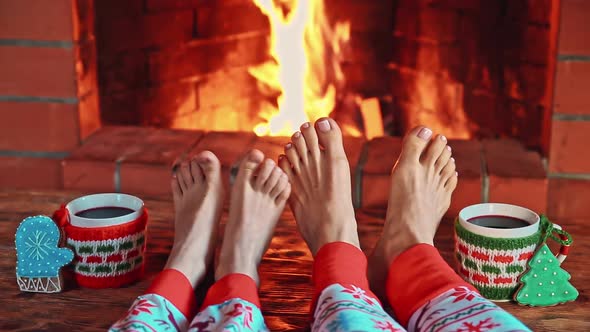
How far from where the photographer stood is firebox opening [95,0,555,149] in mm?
1918

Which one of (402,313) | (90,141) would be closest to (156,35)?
(90,141)

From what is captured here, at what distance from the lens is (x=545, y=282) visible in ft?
3.96

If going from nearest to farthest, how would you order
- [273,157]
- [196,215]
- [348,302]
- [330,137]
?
[348,302]
[196,215]
[330,137]
[273,157]

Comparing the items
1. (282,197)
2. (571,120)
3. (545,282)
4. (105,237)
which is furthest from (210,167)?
(571,120)

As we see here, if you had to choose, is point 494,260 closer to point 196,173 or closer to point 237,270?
point 237,270

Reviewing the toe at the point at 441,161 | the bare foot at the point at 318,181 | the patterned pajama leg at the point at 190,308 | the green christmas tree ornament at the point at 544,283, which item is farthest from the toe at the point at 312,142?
→ the green christmas tree ornament at the point at 544,283

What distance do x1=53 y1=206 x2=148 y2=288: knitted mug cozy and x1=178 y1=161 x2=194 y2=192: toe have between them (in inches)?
5.3

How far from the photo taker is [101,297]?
123 cm

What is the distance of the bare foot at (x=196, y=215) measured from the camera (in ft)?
3.95

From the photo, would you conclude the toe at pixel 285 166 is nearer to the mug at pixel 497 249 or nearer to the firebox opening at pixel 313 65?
the mug at pixel 497 249

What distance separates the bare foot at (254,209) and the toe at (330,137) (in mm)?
107

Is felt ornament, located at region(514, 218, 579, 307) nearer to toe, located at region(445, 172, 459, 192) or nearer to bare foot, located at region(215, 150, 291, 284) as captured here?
toe, located at region(445, 172, 459, 192)

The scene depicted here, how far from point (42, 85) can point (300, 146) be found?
664 millimetres

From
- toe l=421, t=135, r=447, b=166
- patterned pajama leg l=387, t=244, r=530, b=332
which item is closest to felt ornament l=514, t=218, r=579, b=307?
patterned pajama leg l=387, t=244, r=530, b=332
